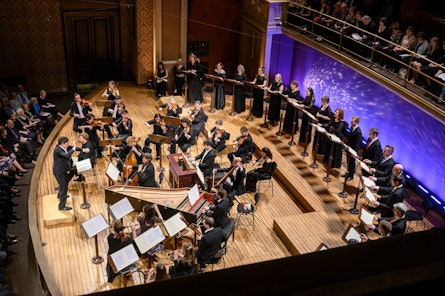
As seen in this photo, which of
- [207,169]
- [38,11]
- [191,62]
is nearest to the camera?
[207,169]

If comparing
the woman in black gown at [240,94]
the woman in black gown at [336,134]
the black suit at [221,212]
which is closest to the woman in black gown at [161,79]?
the woman in black gown at [240,94]

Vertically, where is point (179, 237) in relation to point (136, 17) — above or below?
below

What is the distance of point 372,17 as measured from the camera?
37.6ft

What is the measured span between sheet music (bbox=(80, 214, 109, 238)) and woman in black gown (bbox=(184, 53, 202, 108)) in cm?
673

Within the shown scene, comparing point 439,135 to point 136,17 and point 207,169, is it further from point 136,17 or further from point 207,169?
point 136,17

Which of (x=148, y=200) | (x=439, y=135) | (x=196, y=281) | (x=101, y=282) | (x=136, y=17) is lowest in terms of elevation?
(x=101, y=282)

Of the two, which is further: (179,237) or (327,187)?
(327,187)

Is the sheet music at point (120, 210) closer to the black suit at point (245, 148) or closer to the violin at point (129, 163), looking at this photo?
the violin at point (129, 163)

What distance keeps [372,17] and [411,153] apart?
3224mm

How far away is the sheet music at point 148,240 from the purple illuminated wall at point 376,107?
5.63 metres

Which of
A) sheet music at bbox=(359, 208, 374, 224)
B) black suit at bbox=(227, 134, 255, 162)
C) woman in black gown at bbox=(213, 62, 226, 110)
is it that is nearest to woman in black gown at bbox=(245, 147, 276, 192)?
black suit at bbox=(227, 134, 255, 162)

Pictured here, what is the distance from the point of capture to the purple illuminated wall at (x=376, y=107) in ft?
32.2

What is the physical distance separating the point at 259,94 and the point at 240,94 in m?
0.54

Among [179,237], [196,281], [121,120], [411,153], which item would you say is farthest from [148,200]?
[196,281]
